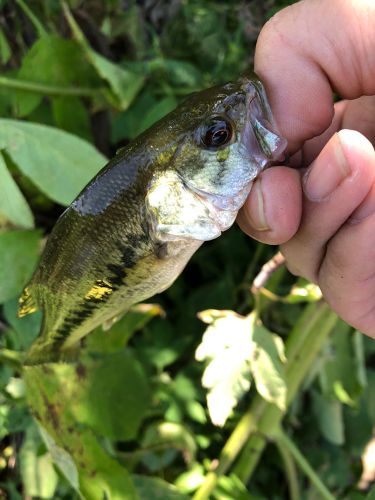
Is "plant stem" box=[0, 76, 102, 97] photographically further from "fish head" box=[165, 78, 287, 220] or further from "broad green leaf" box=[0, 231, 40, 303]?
"fish head" box=[165, 78, 287, 220]

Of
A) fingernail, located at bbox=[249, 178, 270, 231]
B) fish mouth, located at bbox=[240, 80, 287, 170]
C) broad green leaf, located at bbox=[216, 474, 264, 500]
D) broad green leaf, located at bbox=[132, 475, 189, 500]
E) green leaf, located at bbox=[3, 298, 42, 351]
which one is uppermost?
fish mouth, located at bbox=[240, 80, 287, 170]

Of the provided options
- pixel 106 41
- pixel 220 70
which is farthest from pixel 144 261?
pixel 106 41

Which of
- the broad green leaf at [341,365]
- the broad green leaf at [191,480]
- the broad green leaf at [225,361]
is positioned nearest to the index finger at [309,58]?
the broad green leaf at [225,361]

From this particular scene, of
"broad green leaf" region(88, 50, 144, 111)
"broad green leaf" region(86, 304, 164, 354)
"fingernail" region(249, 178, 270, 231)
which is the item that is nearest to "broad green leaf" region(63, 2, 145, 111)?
"broad green leaf" region(88, 50, 144, 111)

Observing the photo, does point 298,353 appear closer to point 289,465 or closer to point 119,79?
point 289,465

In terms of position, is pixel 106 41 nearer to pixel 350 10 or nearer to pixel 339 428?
pixel 350 10

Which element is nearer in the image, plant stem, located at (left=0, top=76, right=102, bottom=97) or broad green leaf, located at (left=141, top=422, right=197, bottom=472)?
plant stem, located at (left=0, top=76, right=102, bottom=97)
